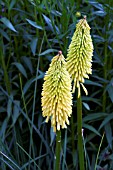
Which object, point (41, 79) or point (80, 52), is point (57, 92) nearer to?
point (80, 52)

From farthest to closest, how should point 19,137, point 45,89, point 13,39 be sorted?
point 13,39, point 19,137, point 45,89

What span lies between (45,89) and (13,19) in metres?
1.85

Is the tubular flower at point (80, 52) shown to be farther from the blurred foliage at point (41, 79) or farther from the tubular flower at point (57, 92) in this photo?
the blurred foliage at point (41, 79)

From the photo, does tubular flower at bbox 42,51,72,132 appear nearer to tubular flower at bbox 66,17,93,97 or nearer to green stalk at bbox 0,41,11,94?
tubular flower at bbox 66,17,93,97

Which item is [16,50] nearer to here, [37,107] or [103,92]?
[37,107]

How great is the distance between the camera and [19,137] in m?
3.44

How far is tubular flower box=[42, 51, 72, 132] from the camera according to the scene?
A: 5.75 feet

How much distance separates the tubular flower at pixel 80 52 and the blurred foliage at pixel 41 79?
40.8 inches

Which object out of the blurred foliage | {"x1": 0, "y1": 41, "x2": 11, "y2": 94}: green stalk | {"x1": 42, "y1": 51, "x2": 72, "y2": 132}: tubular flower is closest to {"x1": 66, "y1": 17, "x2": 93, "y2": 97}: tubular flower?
{"x1": 42, "y1": 51, "x2": 72, "y2": 132}: tubular flower

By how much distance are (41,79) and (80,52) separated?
155 cm

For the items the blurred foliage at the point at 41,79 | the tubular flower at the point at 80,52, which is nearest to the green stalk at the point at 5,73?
the blurred foliage at the point at 41,79

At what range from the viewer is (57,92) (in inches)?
72.1

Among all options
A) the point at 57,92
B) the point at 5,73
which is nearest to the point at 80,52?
the point at 57,92

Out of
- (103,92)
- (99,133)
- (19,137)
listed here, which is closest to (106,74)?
(103,92)
